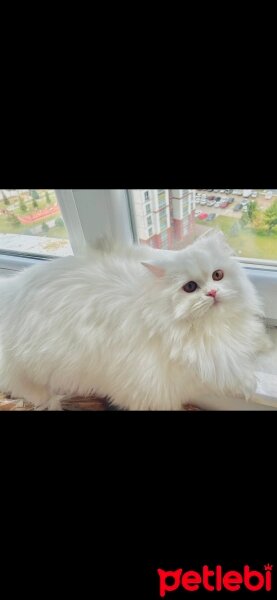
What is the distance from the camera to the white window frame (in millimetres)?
755

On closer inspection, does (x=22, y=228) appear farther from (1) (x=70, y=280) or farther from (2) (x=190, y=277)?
(2) (x=190, y=277)

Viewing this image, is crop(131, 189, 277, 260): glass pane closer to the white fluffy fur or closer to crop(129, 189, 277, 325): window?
crop(129, 189, 277, 325): window

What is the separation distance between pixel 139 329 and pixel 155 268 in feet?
0.38

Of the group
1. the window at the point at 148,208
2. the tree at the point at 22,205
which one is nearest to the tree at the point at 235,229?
the window at the point at 148,208

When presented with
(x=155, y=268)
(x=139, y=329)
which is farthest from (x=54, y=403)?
(x=155, y=268)

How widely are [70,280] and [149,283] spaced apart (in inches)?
6.5

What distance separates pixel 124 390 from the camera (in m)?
0.65

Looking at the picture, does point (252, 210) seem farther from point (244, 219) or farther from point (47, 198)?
point (47, 198)

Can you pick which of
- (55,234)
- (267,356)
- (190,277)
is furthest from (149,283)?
(55,234)

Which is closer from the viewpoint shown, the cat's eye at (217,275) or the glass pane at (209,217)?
the cat's eye at (217,275)

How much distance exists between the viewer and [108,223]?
0.79 meters

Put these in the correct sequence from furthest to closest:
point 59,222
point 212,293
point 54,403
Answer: point 59,222
point 54,403
point 212,293

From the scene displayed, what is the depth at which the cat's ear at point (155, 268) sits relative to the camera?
59cm

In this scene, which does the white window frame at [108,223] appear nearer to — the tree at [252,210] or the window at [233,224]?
the window at [233,224]
